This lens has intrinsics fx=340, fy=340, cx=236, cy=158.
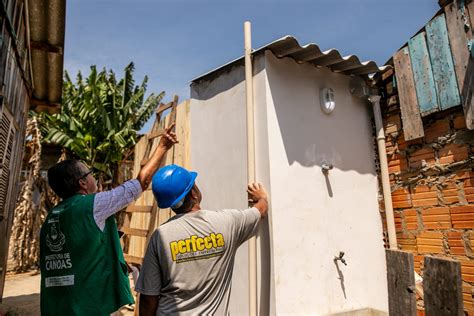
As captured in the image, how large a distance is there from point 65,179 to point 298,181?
2155mm

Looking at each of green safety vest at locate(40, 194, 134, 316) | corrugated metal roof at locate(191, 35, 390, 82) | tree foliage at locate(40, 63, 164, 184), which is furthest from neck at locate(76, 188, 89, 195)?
tree foliage at locate(40, 63, 164, 184)

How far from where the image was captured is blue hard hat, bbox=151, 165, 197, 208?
2.16m

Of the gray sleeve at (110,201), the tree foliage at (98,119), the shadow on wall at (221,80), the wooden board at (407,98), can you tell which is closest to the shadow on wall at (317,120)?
the shadow on wall at (221,80)

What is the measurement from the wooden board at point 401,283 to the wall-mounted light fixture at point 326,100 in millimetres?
2068

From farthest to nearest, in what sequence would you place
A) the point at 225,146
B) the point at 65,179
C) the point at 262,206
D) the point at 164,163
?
the point at 164,163 < the point at 225,146 < the point at 262,206 < the point at 65,179

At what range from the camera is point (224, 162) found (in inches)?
148

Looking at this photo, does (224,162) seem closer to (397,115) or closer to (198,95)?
(198,95)

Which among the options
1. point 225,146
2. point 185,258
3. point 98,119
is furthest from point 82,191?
point 98,119

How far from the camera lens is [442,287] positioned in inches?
A: 66.7

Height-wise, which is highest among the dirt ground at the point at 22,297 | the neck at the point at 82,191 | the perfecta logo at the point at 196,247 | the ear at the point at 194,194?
the neck at the point at 82,191

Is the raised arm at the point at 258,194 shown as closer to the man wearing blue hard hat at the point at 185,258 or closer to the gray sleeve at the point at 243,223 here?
the gray sleeve at the point at 243,223

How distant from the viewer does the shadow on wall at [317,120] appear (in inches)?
139

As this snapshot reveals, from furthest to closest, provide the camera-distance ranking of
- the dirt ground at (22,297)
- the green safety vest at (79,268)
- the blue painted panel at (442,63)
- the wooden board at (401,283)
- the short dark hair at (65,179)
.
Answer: the dirt ground at (22,297) < the blue painted panel at (442,63) < the short dark hair at (65,179) < the green safety vest at (79,268) < the wooden board at (401,283)

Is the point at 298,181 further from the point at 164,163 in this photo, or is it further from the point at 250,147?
the point at 164,163
